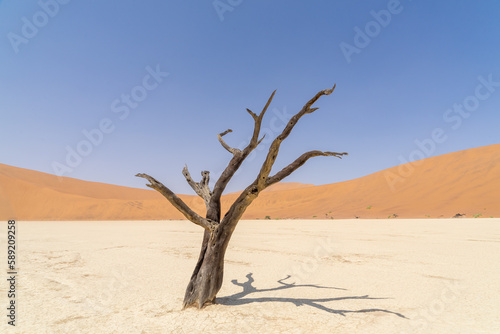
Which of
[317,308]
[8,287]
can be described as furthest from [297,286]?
[8,287]

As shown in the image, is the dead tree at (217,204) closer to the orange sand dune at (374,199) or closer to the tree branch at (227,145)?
the tree branch at (227,145)

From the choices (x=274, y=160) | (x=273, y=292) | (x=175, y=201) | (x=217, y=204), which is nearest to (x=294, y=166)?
(x=274, y=160)

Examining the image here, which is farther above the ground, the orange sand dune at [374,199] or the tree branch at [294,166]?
the orange sand dune at [374,199]

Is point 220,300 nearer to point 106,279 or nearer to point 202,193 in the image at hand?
point 202,193

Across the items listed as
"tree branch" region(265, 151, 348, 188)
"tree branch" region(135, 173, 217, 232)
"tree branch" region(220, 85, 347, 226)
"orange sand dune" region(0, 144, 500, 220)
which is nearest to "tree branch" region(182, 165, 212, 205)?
"tree branch" region(135, 173, 217, 232)

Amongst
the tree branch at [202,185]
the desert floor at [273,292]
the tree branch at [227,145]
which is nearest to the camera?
the desert floor at [273,292]

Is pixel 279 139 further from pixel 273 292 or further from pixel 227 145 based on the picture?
pixel 273 292

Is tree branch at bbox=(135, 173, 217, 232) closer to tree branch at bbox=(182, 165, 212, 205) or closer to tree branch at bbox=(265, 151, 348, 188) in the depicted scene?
tree branch at bbox=(182, 165, 212, 205)

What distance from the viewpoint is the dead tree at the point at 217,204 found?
4418mm

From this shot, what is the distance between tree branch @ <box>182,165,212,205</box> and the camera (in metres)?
5.64

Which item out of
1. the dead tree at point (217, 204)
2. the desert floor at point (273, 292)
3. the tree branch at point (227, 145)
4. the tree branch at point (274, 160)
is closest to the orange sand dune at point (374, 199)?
the desert floor at point (273, 292)

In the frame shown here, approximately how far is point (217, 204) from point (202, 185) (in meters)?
0.63

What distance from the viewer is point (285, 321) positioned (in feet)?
14.9

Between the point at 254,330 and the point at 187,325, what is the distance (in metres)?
1.00
